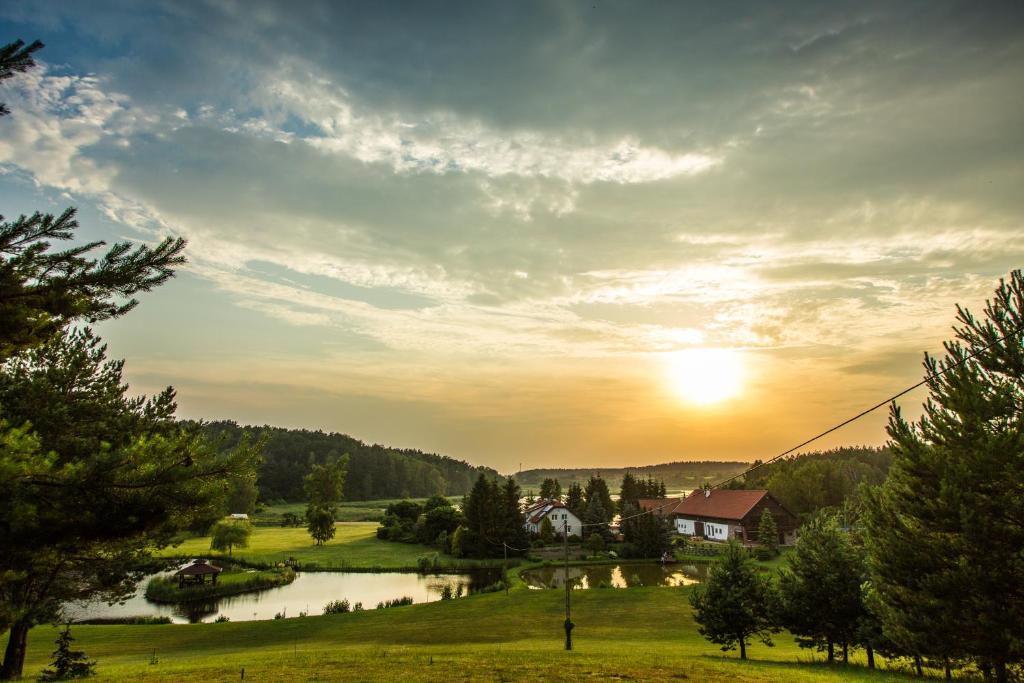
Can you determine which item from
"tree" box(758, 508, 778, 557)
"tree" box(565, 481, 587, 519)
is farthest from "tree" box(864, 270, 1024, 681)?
"tree" box(565, 481, 587, 519)

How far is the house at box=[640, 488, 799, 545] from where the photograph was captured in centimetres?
6575

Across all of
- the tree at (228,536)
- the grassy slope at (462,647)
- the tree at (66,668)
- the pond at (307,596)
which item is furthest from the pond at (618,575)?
the tree at (228,536)

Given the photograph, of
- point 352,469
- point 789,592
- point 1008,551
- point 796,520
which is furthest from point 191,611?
point 352,469

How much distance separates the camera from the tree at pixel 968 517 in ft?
47.9

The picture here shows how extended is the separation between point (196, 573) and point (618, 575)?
3722cm

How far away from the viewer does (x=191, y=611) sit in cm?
3816

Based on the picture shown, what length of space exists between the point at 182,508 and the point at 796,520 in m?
74.5

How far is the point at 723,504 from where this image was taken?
71875 millimetres

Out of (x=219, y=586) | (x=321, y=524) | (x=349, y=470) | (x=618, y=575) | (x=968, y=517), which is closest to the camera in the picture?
(x=968, y=517)

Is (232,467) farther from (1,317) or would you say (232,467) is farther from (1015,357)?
(1015,357)

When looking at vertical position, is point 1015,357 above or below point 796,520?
above

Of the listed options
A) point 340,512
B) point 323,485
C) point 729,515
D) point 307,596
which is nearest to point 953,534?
point 307,596

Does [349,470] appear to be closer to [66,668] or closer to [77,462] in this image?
[66,668]

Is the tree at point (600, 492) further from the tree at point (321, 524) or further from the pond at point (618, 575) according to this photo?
the tree at point (321, 524)
